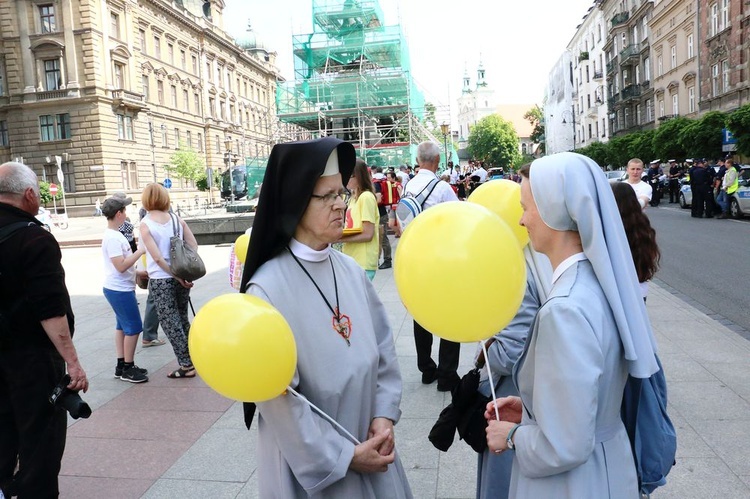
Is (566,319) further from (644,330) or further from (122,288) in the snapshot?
(122,288)

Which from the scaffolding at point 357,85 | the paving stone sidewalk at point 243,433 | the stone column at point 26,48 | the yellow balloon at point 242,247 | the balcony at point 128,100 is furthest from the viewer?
the balcony at point 128,100

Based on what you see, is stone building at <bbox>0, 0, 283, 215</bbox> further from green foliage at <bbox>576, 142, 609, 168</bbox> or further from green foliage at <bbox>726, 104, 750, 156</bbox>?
green foliage at <bbox>726, 104, 750, 156</bbox>

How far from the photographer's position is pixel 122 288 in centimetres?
599

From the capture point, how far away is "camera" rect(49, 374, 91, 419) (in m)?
3.01

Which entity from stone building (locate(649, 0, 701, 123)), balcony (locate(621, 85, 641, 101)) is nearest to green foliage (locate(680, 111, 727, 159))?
stone building (locate(649, 0, 701, 123))

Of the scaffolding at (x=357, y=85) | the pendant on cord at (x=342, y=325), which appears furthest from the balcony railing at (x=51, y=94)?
the pendant on cord at (x=342, y=325)

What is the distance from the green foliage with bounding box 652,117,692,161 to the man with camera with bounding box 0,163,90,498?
33.4m

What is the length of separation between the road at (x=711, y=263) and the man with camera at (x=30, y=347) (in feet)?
23.6

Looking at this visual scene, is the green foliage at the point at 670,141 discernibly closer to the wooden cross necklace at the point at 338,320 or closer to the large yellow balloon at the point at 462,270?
the large yellow balloon at the point at 462,270

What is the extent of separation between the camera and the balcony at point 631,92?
51812 mm

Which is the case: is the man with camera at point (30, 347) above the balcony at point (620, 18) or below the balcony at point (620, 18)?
below

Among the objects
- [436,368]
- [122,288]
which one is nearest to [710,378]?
[436,368]

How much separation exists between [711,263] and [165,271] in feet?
33.6

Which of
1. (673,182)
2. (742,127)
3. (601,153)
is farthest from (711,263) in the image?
(601,153)
